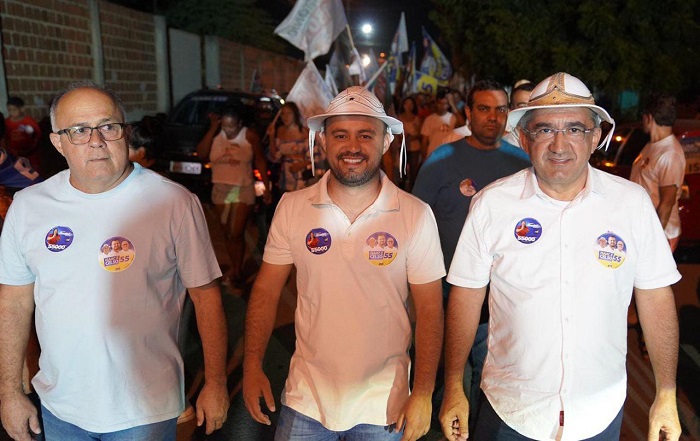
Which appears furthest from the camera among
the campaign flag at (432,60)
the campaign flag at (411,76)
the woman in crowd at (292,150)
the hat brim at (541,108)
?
the campaign flag at (432,60)

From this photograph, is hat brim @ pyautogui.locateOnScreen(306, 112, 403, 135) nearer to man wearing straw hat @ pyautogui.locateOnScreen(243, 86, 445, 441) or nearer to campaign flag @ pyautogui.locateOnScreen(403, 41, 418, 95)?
man wearing straw hat @ pyautogui.locateOnScreen(243, 86, 445, 441)

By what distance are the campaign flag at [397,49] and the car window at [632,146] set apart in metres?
9.55

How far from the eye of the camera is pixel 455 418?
2.61 metres

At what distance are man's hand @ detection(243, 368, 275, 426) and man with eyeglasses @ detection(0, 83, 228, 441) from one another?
0.10 meters

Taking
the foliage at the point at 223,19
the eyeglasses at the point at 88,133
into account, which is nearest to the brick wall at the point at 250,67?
the foliage at the point at 223,19

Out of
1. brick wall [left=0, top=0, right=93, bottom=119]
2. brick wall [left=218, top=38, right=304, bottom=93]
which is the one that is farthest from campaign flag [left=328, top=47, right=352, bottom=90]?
brick wall [left=218, top=38, right=304, bottom=93]

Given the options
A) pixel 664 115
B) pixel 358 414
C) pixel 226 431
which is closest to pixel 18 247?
pixel 358 414

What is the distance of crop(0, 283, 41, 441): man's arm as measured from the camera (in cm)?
263

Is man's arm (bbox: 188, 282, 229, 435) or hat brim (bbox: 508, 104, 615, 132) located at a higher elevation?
hat brim (bbox: 508, 104, 615, 132)

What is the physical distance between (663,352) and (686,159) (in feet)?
20.2

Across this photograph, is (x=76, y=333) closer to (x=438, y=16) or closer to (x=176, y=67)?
(x=176, y=67)

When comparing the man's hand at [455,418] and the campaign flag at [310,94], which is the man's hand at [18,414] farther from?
the campaign flag at [310,94]

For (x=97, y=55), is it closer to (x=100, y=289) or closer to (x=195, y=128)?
(x=195, y=128)

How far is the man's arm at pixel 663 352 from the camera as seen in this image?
8.37 feet
